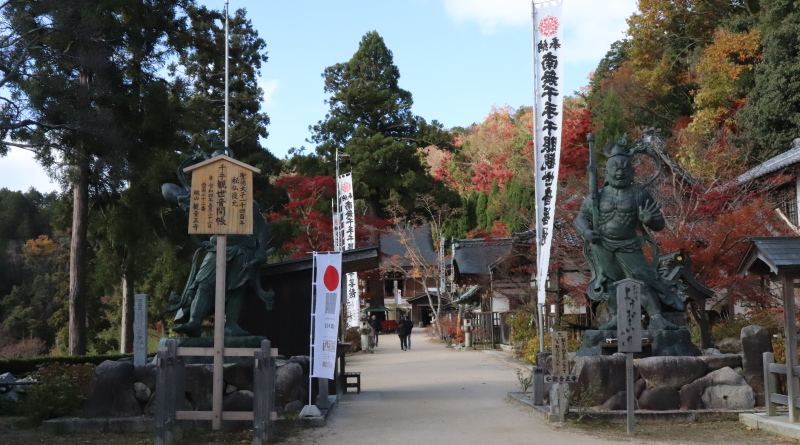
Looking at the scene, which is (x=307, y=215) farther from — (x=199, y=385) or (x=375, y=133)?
(x=199, y=385)

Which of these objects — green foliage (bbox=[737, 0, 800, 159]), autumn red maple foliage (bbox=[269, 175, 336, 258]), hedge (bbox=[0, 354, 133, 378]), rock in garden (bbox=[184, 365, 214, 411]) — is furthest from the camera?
autumn red maple foliage (bbox=[269, 175, 336, 258])

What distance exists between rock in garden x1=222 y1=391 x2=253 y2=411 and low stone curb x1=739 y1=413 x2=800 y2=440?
658cm

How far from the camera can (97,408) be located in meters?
9.76

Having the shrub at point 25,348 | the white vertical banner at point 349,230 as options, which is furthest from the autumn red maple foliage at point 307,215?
the shrub at point 25,348

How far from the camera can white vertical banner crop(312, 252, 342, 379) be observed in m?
10.2

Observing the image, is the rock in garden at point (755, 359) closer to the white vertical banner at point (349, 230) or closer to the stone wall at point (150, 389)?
the stone wall at point (150, 389)

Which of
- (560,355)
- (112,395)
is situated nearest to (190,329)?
(112,395)

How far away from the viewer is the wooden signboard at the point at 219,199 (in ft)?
29.8

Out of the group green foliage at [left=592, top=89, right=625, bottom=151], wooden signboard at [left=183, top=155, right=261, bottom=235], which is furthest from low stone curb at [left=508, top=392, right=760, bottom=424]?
green foliage at [left=592, top=89, right=625, bottom=151]

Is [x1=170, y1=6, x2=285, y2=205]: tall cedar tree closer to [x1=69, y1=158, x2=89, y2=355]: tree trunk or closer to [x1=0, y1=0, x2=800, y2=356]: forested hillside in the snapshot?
[x1=0, y1=0, x2=800, y2=356]: forested hillside

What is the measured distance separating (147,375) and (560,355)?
225 inches

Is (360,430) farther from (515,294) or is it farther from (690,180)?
(515,294)

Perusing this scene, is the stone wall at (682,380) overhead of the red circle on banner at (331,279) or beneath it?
beneath

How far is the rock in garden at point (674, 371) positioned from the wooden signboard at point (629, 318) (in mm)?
1525
